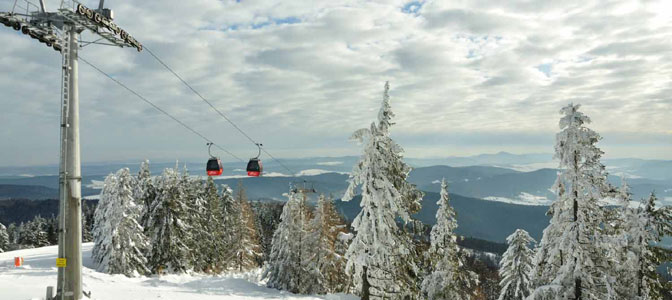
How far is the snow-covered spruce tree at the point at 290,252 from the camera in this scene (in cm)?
3844

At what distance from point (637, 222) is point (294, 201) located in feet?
95.6

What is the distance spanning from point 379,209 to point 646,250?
16003 millimetres

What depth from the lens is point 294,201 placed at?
41000 mm

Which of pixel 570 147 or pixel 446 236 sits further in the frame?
pixel 446 236

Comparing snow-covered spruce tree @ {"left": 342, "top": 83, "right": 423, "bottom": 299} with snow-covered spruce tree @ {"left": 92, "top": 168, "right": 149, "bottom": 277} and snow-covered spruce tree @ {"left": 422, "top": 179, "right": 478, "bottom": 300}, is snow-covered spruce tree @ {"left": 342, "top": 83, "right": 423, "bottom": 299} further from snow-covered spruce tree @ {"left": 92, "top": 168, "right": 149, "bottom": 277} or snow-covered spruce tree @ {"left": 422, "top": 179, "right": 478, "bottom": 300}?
snow-covered spruce tree @ {"left": 92, "top": 168, "right": 149, "bottom": 277}

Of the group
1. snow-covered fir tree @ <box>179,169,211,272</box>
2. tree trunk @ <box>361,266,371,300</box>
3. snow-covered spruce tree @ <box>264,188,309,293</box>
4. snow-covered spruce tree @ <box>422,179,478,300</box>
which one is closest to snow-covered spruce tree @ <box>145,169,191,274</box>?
snow-covered fir tree @ <box>179,169,211,272</box>

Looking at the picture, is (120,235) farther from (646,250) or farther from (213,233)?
(646,250)

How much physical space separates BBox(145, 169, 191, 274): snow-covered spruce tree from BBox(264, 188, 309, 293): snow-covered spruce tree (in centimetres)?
936

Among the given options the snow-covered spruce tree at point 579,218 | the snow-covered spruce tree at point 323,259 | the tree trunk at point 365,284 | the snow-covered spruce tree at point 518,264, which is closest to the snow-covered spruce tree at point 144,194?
the snow-covered spruce tree at point 323,259

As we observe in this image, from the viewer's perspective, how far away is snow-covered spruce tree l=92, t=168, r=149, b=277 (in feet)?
111

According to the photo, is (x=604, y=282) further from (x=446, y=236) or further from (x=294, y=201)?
(x=294, y=201)

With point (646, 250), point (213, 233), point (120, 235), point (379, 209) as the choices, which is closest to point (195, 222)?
point (213, 233)

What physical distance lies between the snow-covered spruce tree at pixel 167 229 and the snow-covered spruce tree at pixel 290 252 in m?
9.36

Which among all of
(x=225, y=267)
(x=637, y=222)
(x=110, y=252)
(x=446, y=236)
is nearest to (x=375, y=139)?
(x=446, y=236)
